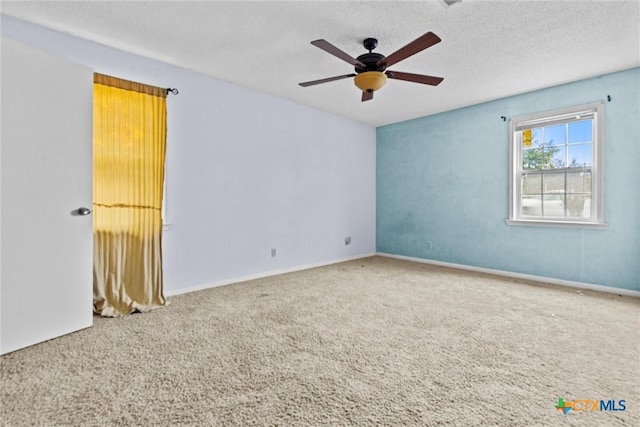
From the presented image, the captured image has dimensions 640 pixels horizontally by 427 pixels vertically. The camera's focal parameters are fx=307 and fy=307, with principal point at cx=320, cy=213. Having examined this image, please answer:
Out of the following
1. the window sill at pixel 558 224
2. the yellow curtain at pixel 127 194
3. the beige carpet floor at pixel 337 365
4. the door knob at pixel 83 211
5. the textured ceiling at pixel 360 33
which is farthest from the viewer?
the window sill at pixel 558 224

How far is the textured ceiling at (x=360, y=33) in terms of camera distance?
7.54 ft

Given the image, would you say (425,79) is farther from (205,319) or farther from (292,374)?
(205,319)

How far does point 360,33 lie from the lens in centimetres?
261

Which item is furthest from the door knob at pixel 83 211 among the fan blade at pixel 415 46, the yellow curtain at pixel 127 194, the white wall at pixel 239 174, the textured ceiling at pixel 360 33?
the fan blade at pixel 415 46

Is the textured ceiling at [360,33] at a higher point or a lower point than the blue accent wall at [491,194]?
higher

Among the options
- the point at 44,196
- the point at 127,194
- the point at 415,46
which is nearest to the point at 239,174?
the point at 127,194

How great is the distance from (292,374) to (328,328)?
71cm

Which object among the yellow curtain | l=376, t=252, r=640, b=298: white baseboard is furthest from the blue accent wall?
the yellow curtain

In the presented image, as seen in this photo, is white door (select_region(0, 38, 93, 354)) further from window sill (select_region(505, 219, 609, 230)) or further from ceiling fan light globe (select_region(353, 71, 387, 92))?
window sill (select_region(505, 219, 609, 230))

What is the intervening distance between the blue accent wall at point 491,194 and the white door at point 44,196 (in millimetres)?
4522

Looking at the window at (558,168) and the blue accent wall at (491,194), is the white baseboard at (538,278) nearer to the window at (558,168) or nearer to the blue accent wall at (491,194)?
the blue accent wall at (491,194)

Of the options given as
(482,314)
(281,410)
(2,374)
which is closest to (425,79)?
(482,314)

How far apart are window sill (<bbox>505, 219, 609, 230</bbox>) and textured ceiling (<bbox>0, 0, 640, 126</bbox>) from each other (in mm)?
1711

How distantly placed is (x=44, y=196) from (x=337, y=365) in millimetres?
2410
